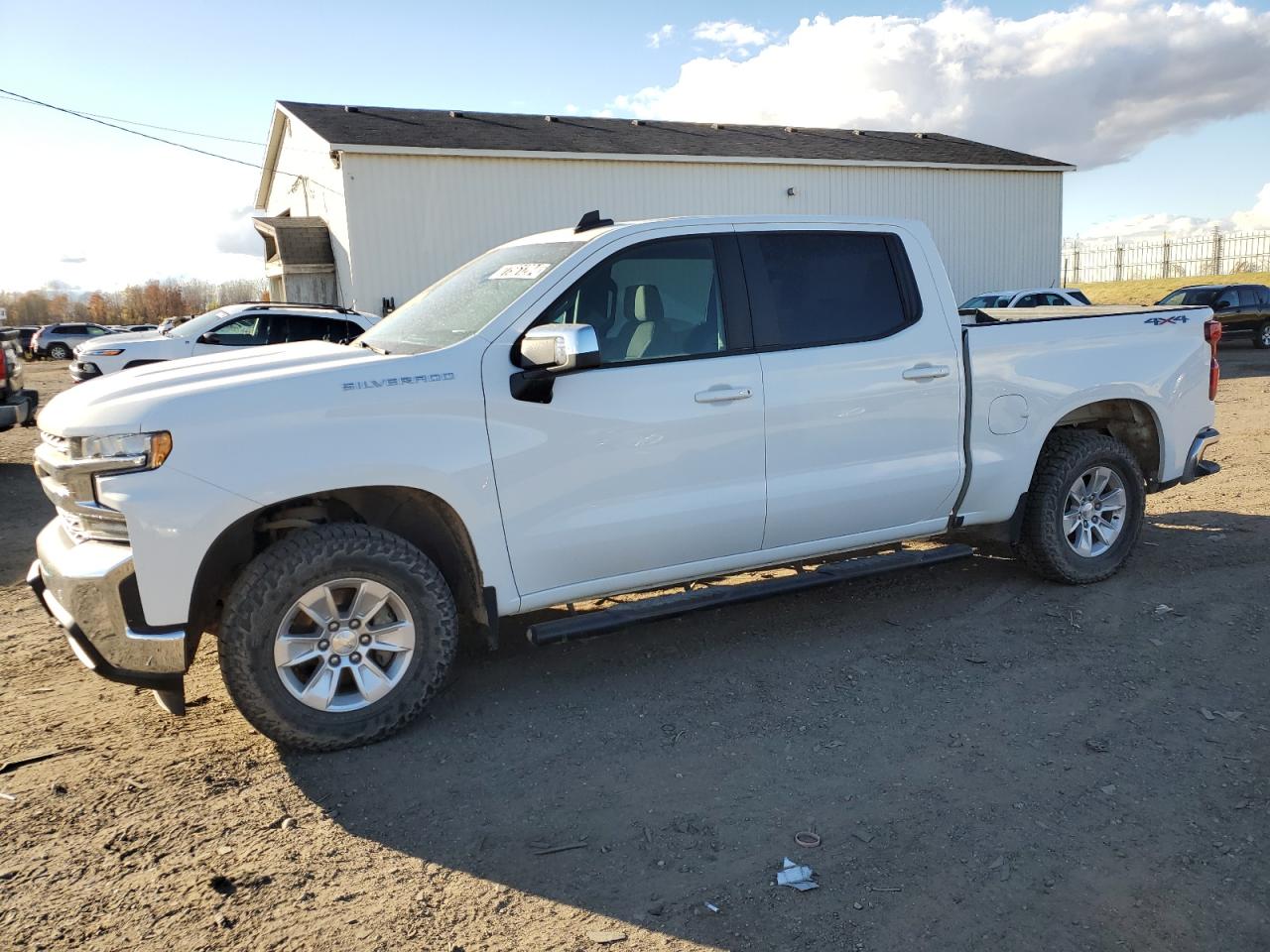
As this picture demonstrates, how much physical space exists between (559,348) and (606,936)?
2.16m

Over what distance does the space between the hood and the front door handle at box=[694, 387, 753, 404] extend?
138cm

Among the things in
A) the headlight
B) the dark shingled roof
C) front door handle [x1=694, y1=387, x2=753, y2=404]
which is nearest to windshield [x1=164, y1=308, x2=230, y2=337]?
the dark shingled roof

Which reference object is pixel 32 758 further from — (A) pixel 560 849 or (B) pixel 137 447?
(A) pixel 560 849

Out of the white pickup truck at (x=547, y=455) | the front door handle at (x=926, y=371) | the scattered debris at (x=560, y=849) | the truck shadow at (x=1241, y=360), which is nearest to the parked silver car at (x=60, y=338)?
the truck shadow at (x=1241, y=360)

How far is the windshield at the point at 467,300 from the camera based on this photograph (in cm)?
423

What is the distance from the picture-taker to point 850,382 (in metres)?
4.67

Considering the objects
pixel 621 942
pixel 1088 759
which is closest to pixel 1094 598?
pixel 1088 759

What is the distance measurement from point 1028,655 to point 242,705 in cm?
360

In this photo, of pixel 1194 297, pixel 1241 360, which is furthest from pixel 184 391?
pixel 1194 297

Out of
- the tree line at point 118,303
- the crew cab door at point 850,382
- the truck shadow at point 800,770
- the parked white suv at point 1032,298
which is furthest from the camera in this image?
the tree line at point 118,303

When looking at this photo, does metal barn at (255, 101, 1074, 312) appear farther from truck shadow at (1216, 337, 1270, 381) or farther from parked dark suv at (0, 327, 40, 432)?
parked dark suv at (0, 327, 40, 432)

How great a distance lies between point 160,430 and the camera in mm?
3451

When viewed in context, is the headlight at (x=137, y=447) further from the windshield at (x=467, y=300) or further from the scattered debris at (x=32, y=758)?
the scattered debris at (x=32, y=758)

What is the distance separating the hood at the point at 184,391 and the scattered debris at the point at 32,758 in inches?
51.9
